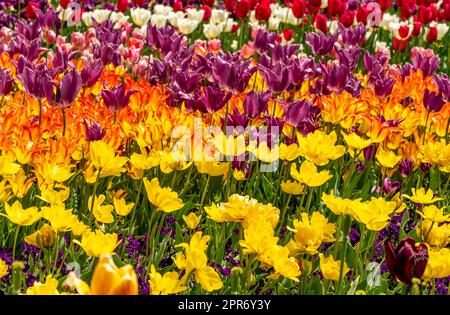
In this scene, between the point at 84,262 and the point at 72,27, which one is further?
the point at 72,27

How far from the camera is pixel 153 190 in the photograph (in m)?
2.84

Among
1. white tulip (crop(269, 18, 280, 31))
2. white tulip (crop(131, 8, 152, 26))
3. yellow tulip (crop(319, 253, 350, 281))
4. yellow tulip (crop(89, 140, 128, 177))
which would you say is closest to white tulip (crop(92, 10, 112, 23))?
white tulip (crop(131, 8, 152, 26))

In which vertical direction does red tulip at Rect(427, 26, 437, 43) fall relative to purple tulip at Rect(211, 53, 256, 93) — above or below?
below

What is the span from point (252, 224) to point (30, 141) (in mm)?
1188

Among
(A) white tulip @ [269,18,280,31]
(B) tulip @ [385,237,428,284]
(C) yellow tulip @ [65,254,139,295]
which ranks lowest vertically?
(A) white tulip @ [269,18,280,31]

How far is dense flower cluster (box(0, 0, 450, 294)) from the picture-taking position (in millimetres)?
2607

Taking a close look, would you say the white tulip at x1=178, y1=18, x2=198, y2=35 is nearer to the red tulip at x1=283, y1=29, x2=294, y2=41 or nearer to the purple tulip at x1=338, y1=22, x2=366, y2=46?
the red tulip at x1=283, y1=29, x2=294, y2=41

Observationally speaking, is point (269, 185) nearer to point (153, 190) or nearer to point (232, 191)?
point (232, 191)

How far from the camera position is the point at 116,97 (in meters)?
3.84

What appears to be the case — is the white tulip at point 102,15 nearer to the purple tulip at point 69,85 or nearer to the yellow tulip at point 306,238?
the purple tulip at point 69,85

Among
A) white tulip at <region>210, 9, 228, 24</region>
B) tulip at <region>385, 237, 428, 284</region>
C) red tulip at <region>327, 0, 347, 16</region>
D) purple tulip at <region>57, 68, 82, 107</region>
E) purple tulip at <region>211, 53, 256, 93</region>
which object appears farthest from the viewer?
white tulip at <region>210, 9, 228, 24</region>

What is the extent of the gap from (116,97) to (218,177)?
61 cm

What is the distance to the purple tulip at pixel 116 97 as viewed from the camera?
3806 millimetres
